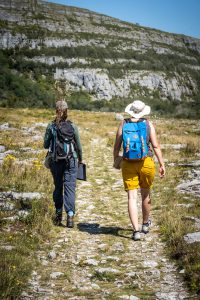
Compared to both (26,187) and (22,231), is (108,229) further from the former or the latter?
(26,187)

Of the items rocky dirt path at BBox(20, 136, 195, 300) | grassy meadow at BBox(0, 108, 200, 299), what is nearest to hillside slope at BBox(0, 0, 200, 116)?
grassy meadow at BBox(0, 108, 200, 299)

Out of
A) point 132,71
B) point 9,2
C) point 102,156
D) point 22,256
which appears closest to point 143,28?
point 132,71

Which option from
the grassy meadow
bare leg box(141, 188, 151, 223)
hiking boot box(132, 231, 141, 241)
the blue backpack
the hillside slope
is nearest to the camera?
the grassy meadow

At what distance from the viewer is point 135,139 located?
21.1 feet

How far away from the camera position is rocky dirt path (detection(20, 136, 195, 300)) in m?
4.70

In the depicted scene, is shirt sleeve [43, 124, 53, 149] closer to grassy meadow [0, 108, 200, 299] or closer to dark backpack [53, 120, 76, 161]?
dark backpack [53, 120, 76, 161]

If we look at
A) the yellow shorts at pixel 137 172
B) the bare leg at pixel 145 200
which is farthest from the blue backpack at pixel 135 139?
the bare leg at pixel 145 200

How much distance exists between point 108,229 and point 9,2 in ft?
592

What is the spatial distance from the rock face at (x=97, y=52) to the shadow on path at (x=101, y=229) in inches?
4932

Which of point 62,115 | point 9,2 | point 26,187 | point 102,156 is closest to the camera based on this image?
point 62,115

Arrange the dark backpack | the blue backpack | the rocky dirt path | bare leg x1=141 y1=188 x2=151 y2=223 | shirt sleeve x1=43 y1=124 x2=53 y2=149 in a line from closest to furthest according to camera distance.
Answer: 1. the rocky dirt path
2. the blue backpack
3. bare leg x1=141 y1=188 x2=151 y2=223
4. the dark backpack
5. shirt sleeve x1=43 y1=124 x2=53 y2=149

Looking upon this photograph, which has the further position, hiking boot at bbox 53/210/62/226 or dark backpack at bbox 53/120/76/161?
hiking boot at bbox 53/210/62/226

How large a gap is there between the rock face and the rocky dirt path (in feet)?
412

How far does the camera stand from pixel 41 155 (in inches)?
637
